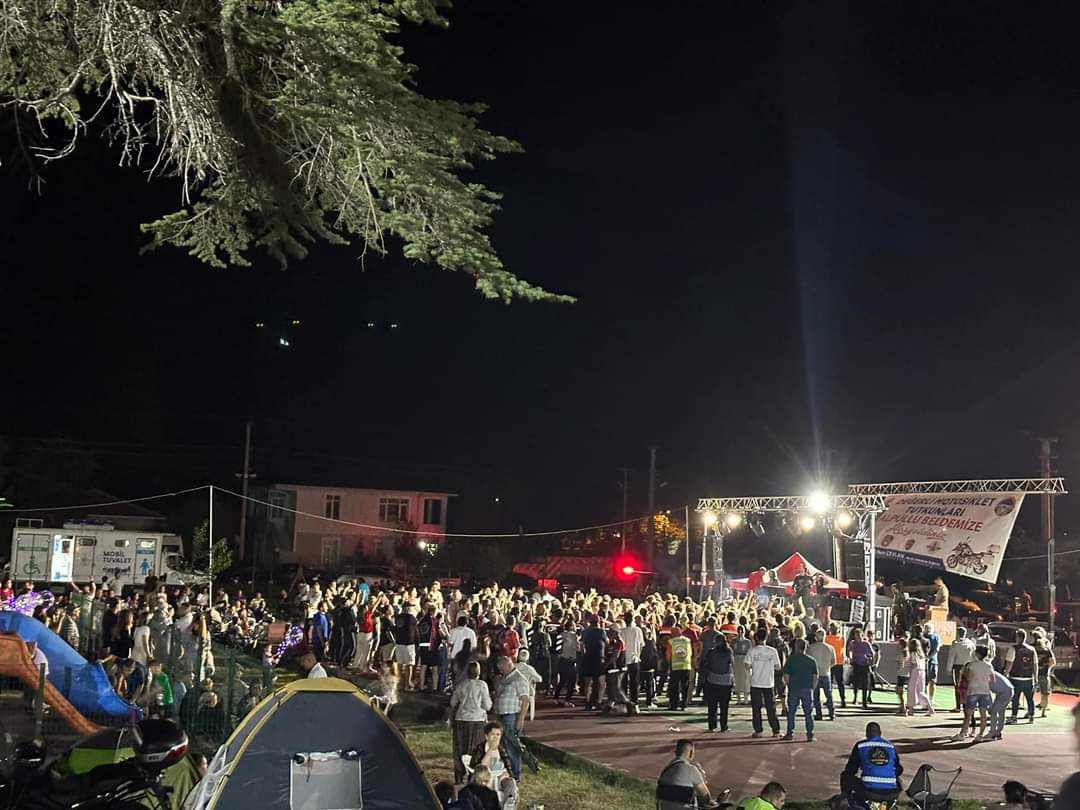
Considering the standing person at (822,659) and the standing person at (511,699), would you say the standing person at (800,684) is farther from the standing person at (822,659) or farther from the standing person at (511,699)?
the standing person at (511,699)

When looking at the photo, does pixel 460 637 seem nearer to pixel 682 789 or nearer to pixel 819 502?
pixel 682 789

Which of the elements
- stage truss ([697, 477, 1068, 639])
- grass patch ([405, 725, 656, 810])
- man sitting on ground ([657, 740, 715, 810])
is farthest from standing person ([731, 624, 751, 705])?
man sitting on ground ([657, 740, 715, 810])

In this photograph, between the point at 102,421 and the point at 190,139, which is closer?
the point at 190,139

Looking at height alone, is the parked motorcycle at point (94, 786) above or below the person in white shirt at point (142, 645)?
below

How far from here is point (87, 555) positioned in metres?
25.8

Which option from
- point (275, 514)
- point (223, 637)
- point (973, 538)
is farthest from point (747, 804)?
point (275, 514)

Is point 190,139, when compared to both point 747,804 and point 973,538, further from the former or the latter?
point 973,538

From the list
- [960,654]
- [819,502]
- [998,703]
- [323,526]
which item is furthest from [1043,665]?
[323,526]

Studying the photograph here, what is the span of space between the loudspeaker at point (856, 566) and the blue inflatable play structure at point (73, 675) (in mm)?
18043

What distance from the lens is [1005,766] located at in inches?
473

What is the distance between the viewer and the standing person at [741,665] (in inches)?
607

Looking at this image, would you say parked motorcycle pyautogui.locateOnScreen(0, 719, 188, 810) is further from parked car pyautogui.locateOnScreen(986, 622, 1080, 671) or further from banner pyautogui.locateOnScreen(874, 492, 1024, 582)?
banner pyautogui.locateOnScreen(874, 492, 1024, 582)

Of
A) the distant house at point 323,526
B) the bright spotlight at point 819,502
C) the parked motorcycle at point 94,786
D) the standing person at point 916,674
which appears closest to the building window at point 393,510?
the distant house at point 323,526

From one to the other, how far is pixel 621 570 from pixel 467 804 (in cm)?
3182
